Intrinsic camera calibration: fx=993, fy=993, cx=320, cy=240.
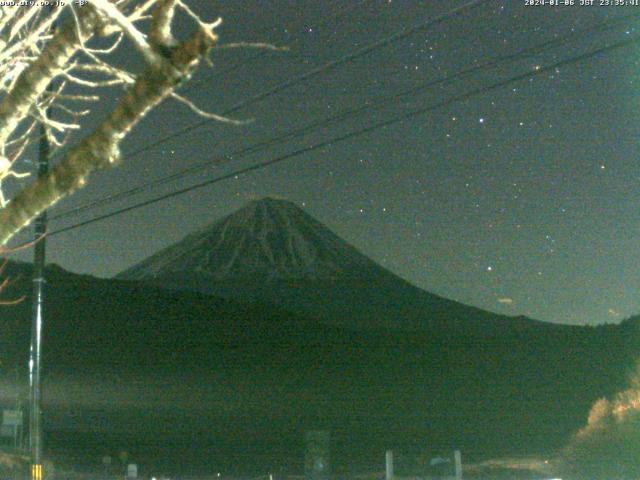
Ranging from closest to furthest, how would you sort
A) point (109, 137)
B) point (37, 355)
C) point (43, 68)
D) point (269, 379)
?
point (109, 137) → point (43, 68) → point (37, 355) → point (269, 379)

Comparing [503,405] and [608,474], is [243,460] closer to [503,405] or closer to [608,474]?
[608,474]

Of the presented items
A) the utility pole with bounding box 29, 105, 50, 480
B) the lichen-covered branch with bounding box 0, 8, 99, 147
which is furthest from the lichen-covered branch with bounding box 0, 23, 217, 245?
the utility pole with bounding box 29, 105, 50, 480

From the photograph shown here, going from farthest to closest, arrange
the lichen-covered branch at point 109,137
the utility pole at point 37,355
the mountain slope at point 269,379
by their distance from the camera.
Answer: the mountain slope at point 269,379, the utility pole at point 37,355, the lichen-covered branch at point 109,137

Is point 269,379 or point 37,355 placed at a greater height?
point 269,379

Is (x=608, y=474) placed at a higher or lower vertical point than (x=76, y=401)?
lower

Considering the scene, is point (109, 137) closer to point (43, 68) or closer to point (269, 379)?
point (43, 68)

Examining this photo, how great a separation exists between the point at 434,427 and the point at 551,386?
23.5 metres

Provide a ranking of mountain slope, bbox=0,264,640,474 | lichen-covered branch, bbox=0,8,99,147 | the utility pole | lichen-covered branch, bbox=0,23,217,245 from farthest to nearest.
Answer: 1. mountain slope, bbox=0,264,640,474
2. the utility pole
3. lichen-covered branch, bbox=0,8,99,147
4. lichen-covered branch, bbox=0,23,217,245

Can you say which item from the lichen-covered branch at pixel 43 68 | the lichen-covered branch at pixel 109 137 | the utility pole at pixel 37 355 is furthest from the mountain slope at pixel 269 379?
the lichen-covered branch at pixel 109 137

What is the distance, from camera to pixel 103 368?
105250 millimetres

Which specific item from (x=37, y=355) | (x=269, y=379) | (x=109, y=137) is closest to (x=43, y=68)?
(x=109, y=137)

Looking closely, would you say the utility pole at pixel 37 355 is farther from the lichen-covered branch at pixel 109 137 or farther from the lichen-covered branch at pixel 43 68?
the lichen-covered branch at pixel 109 137

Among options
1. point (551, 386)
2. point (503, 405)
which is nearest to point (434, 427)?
point (503, 405)

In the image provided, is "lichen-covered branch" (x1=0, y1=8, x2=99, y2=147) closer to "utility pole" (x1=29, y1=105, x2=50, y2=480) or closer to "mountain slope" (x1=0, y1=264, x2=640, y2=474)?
"utility pole" (x1=29, y1=105, x2=50, y2=480)
